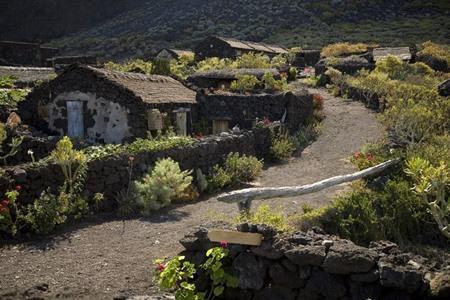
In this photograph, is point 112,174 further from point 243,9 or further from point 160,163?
point 243,9

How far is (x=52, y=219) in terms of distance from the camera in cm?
1030

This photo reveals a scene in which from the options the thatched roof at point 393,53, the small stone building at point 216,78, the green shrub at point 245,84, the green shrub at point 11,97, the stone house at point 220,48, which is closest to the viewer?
the green shrub at point 11,97

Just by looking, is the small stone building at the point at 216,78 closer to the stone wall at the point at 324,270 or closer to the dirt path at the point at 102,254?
the dirt path at the point at 102,254

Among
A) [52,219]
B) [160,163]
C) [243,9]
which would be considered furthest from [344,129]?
[243,9]

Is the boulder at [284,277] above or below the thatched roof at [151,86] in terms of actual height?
below

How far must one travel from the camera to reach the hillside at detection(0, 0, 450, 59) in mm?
58181

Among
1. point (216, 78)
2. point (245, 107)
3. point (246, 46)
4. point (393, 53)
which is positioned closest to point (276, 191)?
point (245, 107)

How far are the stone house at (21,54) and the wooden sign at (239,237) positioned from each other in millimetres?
31748

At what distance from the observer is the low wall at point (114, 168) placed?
414 inches

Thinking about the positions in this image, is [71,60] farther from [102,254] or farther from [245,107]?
[102,254]

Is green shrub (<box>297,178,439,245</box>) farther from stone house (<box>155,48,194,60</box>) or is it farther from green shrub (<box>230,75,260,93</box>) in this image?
stone house (<box>155,48,194,60</box>)

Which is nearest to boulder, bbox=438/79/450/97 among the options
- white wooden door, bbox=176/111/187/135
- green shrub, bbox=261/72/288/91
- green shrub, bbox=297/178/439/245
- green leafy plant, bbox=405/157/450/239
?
green shrub, bbox=261/72/288/91

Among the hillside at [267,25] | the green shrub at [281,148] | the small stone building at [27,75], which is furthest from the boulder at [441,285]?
the hillside at [267,25]

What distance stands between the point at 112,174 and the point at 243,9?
6642 centimetres
